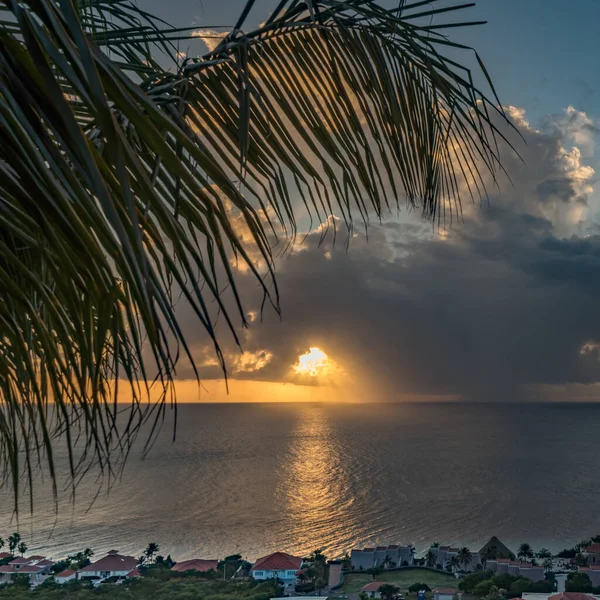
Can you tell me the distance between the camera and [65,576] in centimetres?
2205

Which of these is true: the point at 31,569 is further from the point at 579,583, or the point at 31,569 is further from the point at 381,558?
the point at 579,583

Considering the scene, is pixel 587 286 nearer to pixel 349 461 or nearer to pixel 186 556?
pixel 349 461

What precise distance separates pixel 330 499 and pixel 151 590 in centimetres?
1548

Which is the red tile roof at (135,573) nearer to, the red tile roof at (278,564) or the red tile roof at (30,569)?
the red tile roof at (30,569)

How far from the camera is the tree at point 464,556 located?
24.4 meters

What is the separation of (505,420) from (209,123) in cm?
8369

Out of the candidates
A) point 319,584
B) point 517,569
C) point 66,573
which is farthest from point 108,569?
point 517,569

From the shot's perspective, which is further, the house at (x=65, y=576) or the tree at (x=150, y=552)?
the tree at (x=150, y=552)

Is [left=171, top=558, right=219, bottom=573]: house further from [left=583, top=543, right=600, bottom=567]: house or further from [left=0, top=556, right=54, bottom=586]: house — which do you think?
[left=583, top=543, right=600, bottom=567]: house

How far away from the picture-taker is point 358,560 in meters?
24.3

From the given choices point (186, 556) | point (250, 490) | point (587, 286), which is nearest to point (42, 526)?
point (186, 556)

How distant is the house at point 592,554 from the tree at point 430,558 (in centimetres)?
618

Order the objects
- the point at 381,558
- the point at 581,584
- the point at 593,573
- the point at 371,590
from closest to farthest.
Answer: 1. the point at 581,584
2. the point at 371,590
3. the point at 593,573
4. the point at 381,558

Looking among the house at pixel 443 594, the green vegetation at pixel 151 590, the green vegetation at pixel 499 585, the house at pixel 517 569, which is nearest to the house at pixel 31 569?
the green vegetation at pixel 151 590
